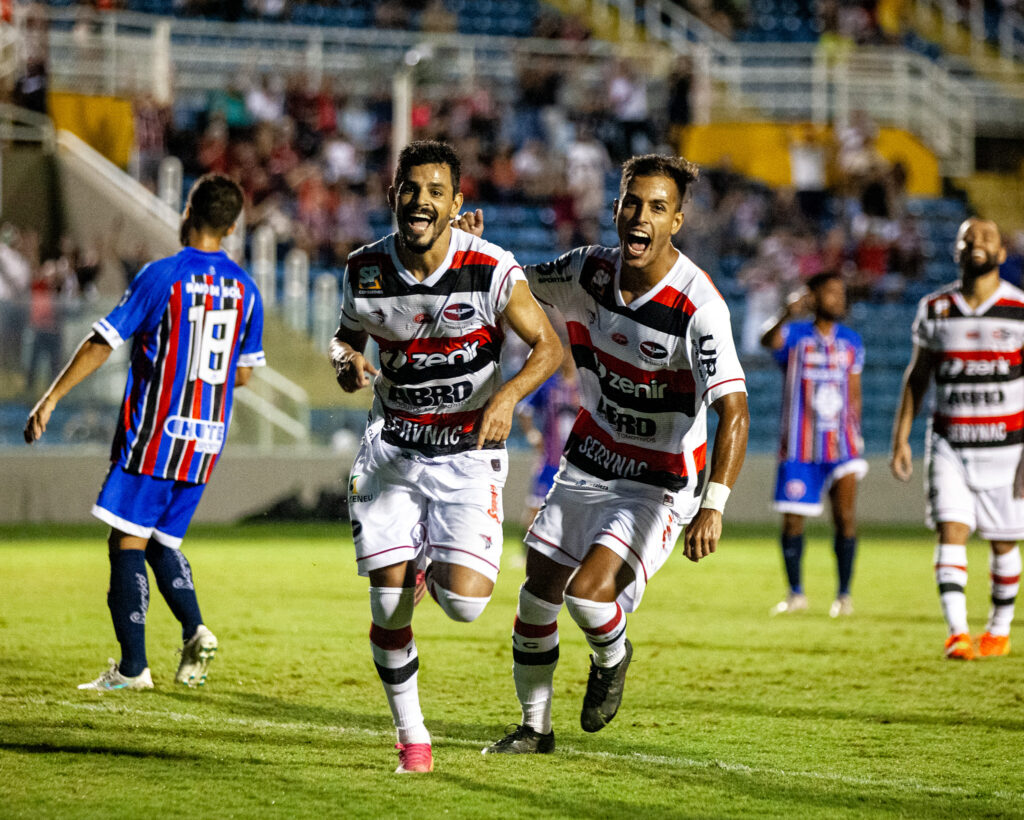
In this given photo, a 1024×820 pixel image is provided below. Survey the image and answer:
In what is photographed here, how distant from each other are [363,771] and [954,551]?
4474mm

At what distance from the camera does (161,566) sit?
713 centimetres

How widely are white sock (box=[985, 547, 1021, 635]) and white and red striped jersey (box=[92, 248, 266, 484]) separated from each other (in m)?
4.72

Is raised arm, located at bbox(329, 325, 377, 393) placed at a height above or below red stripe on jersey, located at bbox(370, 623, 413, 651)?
above

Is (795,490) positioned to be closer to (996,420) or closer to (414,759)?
(996,420)

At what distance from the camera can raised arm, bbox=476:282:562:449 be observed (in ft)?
17.1

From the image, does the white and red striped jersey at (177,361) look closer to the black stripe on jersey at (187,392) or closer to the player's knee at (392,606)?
the black stripe on jersey at (187,392)

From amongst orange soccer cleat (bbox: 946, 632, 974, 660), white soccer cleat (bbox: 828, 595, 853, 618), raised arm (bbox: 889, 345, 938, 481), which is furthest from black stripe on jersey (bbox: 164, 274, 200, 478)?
white soccer cleat (bbox: 828, 595, 853, 618)

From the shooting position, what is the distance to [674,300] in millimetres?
5551

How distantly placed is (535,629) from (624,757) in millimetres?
618

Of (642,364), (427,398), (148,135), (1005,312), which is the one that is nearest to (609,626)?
(642,364)

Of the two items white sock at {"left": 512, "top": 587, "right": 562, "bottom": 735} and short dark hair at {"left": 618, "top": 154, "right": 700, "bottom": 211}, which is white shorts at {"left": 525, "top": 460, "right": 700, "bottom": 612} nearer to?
white sock at {"left": 512, "top": 587, "right": 562, "bottom": 735}

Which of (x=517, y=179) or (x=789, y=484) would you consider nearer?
(x=789, y=484)

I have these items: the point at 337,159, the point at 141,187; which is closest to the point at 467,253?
the point at 141,187

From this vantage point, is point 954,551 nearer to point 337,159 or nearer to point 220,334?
point 220,334
